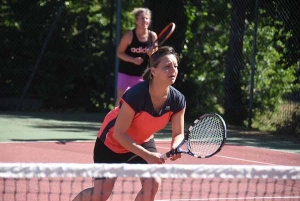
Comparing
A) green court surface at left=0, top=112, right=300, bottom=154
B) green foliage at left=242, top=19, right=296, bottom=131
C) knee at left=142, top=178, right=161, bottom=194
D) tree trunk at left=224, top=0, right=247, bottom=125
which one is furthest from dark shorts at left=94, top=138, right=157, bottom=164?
tree trunk at left=224, top=0, right=247, bottom=125

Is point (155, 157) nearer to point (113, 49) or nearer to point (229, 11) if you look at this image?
point (229, 11)

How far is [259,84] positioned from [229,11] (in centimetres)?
145

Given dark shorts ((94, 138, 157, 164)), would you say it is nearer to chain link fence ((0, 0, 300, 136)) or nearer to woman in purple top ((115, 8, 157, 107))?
woman in purple top ((115, 8, 157, 107))

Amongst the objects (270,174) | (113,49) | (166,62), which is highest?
(166,62)

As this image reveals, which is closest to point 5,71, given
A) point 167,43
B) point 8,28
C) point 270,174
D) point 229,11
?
point 8,28

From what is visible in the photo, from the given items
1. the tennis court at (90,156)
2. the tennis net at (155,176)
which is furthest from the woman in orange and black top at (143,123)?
the tennis court at (90,156)

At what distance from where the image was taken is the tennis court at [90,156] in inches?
241

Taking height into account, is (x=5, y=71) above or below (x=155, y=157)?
below

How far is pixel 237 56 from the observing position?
12492 mm

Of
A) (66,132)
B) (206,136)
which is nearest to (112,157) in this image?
(206,136)

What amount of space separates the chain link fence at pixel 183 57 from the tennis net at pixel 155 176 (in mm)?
5196

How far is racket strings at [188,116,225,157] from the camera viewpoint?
467 cm

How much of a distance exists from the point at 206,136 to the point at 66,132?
234 inches

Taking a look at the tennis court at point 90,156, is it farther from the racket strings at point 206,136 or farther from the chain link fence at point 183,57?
the chain link fence at point 183,57
